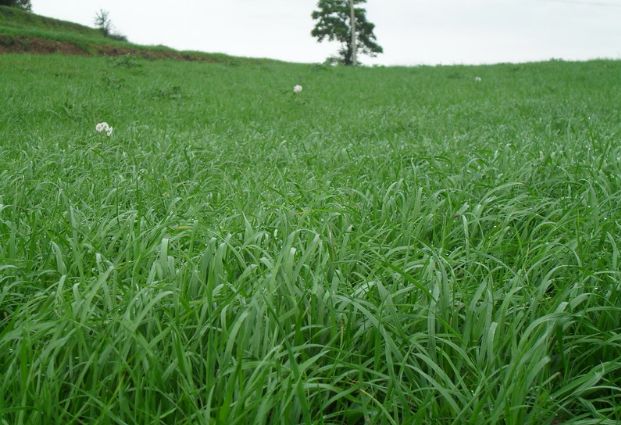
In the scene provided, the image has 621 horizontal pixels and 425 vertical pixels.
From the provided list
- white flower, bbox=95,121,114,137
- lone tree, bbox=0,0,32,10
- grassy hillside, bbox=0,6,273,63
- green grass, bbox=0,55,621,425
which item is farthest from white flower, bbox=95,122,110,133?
lone tree, bbox=0,0,32,10

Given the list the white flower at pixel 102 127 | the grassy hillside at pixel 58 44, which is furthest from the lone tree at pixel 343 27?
the white flower at pixel 102 127

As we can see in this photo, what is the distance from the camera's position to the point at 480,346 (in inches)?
64.9

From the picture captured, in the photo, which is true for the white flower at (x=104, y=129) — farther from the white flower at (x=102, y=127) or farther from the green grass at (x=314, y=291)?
the green grass at (x=314, y=291)

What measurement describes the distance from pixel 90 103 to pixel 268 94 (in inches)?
153

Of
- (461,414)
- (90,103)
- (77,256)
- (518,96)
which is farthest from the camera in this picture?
(518,96)

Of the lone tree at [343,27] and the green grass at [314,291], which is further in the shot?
the lone tree at [343,27]

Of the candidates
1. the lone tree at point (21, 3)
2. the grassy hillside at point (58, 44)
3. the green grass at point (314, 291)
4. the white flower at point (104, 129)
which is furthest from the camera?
the lone tree at point (21, 3)

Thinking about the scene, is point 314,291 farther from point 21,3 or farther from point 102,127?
point 21,3

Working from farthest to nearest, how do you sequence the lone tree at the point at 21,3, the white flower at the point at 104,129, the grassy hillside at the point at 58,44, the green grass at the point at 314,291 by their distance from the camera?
1. the lone tree at the point at 21,3
2. the grassy hillside at the point at 58,44
3. the white flower at the point at 104,129
4. the green grass at the point at 314,291

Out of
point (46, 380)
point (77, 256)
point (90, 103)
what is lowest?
point (46, 380)

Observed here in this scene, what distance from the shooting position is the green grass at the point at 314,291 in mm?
1475

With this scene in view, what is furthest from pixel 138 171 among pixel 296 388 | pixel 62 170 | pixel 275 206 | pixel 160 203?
pixel 296 388

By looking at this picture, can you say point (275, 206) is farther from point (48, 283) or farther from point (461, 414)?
point (461, 414)

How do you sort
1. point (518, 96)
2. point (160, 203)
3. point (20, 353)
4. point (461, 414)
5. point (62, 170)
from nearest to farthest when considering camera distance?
point (461, 414) < point (20, 353) < point (160, 203) < point (62, 170) < point (518, 96)
